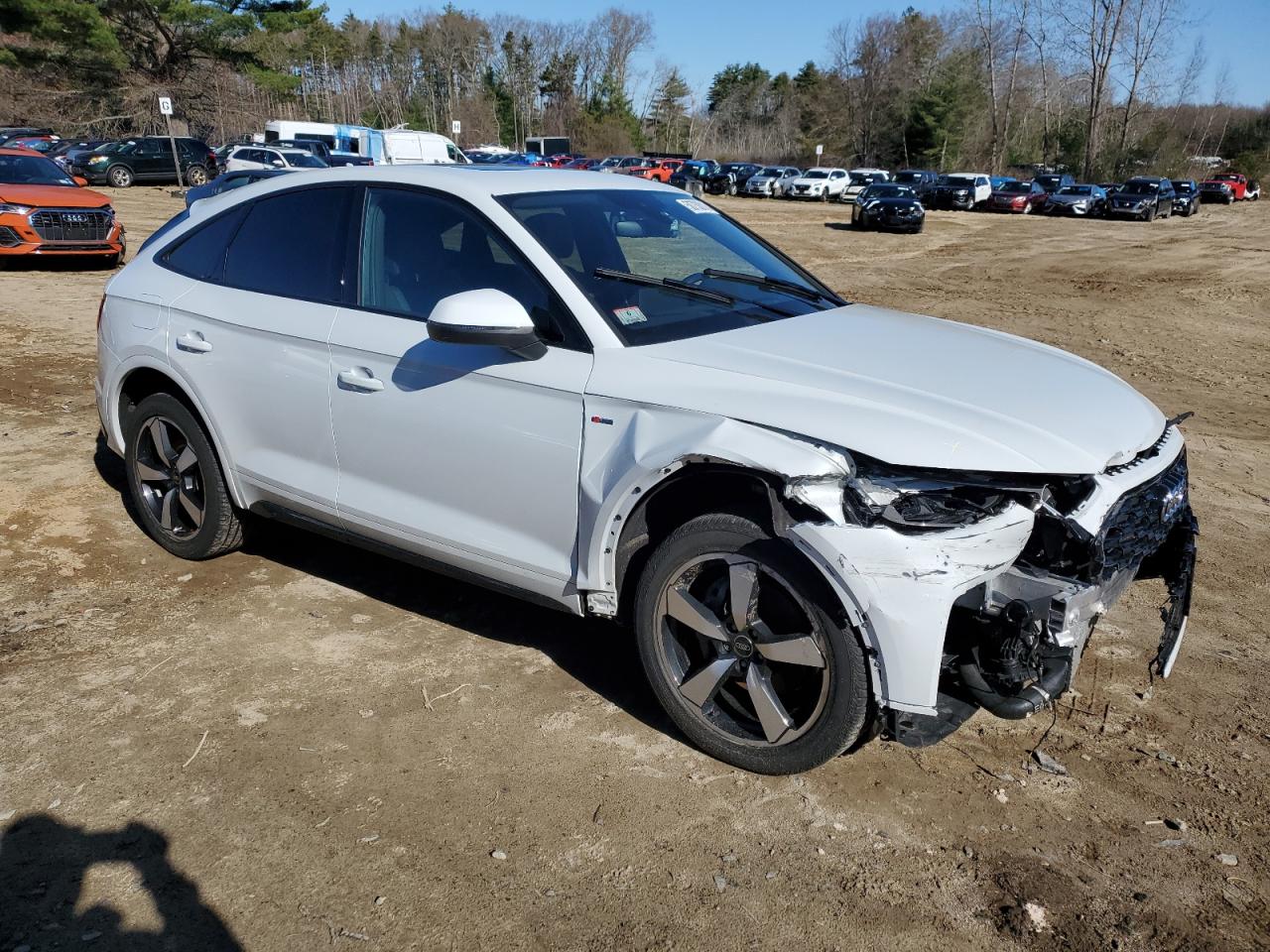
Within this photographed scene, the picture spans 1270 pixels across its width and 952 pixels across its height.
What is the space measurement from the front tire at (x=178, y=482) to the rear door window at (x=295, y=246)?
0.74 metres

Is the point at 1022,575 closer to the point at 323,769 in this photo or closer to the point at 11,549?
the point at 323,769

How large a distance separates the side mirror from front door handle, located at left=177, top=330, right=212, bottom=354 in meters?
1.64

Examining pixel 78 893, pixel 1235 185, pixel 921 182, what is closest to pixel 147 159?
pixel 921 182

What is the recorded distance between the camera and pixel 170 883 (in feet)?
8.90

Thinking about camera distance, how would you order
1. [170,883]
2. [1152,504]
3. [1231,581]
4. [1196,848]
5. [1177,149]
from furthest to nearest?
[1177,149] < [1231,581] < [1152,504] < [1196,848] < [170,883]

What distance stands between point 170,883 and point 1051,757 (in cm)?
275

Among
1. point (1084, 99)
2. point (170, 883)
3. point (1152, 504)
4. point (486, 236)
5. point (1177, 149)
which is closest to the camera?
point (170, 883)

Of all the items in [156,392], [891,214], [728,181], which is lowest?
[728,181]

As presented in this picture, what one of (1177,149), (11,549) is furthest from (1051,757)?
(1177,149)

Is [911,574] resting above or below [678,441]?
below

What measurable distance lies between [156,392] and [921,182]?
45.4 meters

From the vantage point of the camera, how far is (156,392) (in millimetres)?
4738

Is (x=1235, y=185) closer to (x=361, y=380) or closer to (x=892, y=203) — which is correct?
(x=892, y=203)

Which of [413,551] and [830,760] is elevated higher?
[413,551]
